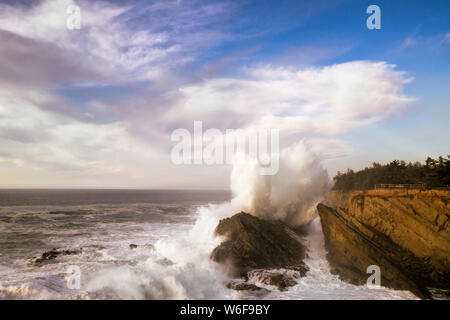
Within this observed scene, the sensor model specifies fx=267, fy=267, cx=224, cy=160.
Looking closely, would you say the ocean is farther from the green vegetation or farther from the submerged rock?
the green vegetation

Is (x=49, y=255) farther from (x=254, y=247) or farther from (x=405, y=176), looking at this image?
(x=405, y=176)

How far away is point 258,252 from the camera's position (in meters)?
18.2

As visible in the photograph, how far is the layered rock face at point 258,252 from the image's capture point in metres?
16.3

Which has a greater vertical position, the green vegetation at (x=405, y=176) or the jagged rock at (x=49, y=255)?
the green vegetation at (x=405, y=176)

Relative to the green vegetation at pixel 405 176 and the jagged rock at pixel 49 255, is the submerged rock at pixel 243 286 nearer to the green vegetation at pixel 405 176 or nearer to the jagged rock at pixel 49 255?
the jagged rock at pixel 49 255

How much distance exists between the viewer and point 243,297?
44.7 feet

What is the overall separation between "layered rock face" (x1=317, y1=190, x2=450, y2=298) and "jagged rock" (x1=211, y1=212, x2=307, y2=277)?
9.54ft

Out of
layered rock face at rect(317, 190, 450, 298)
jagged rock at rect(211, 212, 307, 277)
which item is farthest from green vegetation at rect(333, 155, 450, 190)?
jagged rock at rect(211, 212, 307, 277)

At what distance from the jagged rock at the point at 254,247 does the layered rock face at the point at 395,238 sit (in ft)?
9.54

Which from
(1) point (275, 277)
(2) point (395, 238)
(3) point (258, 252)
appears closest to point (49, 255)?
(3) point (258, 252)

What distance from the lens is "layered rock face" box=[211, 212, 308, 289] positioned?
1634cm

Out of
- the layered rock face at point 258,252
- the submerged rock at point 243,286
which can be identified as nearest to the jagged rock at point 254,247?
the layered rock face at point 258,252

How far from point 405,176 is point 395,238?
1156 centimetres

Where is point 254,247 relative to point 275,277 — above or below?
above
